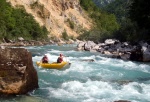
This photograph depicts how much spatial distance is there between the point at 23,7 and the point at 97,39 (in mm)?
21918

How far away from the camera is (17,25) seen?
5584 cm

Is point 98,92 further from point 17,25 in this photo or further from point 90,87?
point 17,25

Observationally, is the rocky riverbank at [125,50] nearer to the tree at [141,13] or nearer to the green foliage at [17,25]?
the tree at [141,13]

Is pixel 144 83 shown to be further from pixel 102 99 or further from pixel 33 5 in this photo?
pixel 33 5

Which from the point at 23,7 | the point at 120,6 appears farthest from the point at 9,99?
the point at 120,6

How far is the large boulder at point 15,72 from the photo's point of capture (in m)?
10.7

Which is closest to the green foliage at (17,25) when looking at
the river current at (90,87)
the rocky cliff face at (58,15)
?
the rocky cliff face at (58,15)

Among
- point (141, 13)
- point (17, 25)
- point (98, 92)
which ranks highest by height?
point (141, 13)

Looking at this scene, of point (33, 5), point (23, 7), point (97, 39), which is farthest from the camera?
point (33, 5)

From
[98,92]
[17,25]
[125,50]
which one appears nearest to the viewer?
[98,92]

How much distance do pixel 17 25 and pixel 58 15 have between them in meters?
22.4

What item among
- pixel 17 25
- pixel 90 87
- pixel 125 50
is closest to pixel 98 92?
Answer: pixel 90 87

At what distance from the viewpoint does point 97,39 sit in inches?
1948

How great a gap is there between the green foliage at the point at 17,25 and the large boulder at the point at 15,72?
36484 mm
